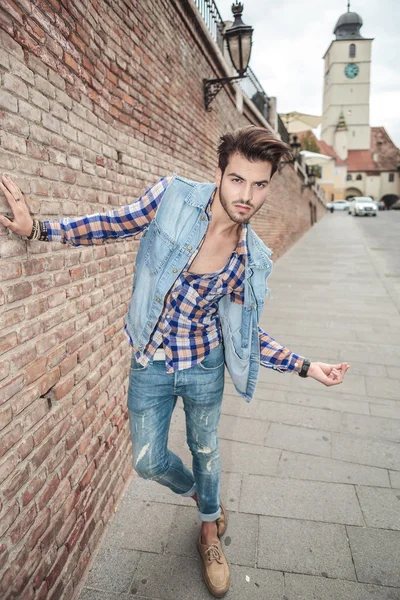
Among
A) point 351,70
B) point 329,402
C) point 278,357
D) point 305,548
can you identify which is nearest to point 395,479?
point 305,548

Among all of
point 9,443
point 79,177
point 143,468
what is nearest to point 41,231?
point 79,177

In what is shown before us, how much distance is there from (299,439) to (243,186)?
234 cm

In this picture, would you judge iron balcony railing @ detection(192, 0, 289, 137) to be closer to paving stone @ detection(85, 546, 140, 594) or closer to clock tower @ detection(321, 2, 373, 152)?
paving stone @ detection(85, 546, 140, 594)

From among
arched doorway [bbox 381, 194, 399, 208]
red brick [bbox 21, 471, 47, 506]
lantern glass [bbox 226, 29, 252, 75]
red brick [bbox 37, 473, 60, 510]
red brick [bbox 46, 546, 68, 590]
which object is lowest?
arched doorway [bbox 381, 194, 399, 208]

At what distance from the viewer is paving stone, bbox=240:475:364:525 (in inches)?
97.9

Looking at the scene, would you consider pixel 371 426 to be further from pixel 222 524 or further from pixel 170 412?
pixel 170 412

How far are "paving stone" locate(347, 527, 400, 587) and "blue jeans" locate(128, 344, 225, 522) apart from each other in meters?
0.93

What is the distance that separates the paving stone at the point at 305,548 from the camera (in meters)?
2.13

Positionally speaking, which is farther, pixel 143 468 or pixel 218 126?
pixel 218 126

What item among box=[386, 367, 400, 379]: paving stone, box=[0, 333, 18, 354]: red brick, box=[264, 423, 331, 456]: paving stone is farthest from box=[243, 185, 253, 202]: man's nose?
box=[386, 367, 400, 379]: paving stone

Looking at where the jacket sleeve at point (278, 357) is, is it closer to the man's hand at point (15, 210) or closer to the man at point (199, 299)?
the man at point (199, 299)

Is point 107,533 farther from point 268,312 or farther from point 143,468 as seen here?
point 268,312

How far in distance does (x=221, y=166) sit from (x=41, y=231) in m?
0.91

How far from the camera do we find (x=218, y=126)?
6441 mm
